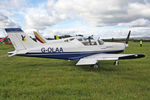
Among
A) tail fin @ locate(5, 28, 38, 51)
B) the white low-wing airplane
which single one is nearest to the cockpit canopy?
the white low-wing airplane

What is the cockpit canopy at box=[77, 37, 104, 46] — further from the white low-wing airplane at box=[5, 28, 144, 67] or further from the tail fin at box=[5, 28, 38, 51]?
the tail fin at box=[5, 28, 38, 51]

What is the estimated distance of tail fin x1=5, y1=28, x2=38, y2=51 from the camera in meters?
9.05

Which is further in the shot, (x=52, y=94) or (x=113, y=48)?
(x=113, y=48)

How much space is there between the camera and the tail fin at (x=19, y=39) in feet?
29.7

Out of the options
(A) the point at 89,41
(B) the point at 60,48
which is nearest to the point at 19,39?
(B) the point at 60,48

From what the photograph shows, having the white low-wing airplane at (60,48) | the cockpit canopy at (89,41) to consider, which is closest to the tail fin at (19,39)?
the white low-wing airplane at (60,48)

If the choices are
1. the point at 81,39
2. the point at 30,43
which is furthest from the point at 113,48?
the point at 30,43

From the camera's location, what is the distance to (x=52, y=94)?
14.7ft

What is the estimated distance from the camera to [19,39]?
30.3 feet

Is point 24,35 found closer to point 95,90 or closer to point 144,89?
point 95,90

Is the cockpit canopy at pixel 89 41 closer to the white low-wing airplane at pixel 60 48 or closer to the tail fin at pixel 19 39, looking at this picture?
the white low-wing airplane at pixel 60 48

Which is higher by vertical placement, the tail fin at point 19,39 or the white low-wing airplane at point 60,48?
the tail fin at point 19,39

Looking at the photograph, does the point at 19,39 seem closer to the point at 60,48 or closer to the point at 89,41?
the point at 60,48

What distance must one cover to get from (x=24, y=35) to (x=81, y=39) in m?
4.14
